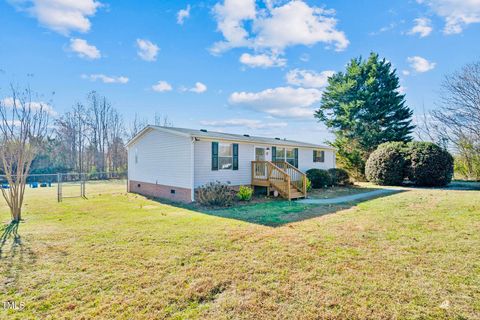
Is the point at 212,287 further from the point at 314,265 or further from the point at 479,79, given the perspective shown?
the point at 479,79

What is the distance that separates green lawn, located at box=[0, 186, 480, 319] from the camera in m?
2.93

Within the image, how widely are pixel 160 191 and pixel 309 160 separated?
10.2 m

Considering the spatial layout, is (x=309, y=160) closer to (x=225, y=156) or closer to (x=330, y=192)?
(x=330, y=192)

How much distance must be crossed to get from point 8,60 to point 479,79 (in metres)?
26.5

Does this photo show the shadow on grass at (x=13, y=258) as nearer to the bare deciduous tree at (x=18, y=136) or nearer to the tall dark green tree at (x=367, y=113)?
the bare deciduous tree at (x=18, y=136)

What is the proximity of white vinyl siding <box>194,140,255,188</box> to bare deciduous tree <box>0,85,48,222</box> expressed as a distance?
579 cm

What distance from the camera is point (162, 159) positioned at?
43.6ft

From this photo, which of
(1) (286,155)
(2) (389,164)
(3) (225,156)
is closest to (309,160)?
(1) (286,155)

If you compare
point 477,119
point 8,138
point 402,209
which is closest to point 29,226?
point 8,138

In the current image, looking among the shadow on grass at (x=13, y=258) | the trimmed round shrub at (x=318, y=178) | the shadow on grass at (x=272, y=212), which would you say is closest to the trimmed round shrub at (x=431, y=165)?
the trimmed round shrub at (x=318, y=178)

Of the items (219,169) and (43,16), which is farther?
(219,169)

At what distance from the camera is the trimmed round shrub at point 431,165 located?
1489 centimetres

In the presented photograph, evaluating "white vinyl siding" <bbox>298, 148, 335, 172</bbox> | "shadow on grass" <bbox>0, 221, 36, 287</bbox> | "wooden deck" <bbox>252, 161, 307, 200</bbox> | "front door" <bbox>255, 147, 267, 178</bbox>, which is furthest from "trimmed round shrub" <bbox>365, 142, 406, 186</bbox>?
"shadow on grass" <bbox>0, 221, 36, 287</bbox>

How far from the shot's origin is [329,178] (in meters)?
16.4
